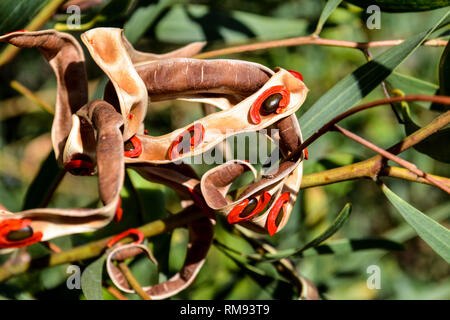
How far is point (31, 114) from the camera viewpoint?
A: 1893 mm

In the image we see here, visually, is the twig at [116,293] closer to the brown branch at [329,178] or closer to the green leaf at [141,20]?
the brown branch at [329,178]

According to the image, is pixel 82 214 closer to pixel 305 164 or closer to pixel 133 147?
pixel 133 147

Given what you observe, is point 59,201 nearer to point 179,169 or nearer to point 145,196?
point 145,196

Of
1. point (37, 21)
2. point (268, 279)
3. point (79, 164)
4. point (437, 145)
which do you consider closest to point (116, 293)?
point (268, 279)

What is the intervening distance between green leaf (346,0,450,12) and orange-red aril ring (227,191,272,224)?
0.46 m

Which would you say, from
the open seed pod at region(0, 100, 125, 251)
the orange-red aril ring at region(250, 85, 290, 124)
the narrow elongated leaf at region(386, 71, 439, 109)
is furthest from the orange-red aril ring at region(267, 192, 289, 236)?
the narrow elongated leaf at region(386, 71, 439, 109)

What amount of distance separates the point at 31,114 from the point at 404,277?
55.3 inches

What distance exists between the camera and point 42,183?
1.13 meters

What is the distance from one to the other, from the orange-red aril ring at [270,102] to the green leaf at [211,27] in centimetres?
53

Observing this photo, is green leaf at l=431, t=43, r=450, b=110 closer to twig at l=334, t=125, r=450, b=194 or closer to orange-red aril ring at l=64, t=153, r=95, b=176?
twig at l=334, t=125, r=450, b=194

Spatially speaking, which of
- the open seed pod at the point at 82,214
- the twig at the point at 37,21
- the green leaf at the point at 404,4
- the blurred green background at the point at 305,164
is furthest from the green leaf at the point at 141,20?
the open seed pod at the point at 82,214

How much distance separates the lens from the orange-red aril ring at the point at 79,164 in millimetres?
693

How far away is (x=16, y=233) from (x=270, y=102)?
1.13 feet

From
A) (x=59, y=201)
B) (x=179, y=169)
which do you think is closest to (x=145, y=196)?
(x=179, y=169)
